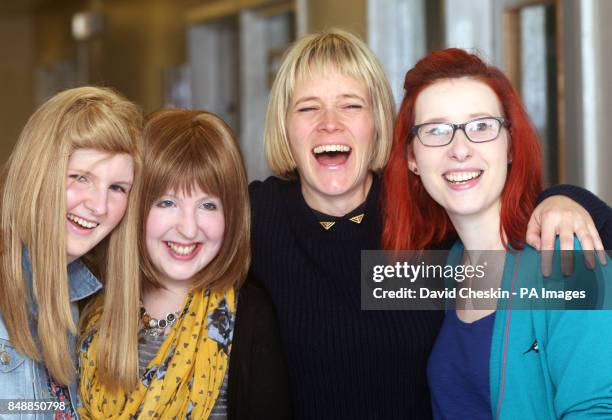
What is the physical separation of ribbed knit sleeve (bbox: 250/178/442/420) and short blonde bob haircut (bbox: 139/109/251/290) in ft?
0.40

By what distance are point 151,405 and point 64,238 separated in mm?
511

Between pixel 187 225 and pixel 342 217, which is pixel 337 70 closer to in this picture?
pixel 342 217

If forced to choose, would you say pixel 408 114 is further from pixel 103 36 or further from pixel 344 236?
pixel 103 36

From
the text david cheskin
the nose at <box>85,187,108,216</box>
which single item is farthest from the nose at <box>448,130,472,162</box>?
the nose at <box>85,187,108,216</box>

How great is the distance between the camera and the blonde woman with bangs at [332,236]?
2.11 meters

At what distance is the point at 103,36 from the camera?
9.27 m

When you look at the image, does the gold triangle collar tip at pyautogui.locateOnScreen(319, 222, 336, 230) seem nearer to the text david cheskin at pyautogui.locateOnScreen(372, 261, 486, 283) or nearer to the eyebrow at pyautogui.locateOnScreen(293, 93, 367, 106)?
the text david cheskin at pyautogui.locateOnScreen(372, 261, 486, 283)

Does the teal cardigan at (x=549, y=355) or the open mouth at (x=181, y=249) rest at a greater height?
the open mouth at (x=181, y=249)

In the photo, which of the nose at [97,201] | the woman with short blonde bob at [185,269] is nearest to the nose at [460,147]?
the woman with short blonde bob at [185,269]

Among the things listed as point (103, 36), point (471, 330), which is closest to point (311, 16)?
point (471, 330)

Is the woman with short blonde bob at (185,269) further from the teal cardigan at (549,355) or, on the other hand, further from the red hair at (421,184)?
the teal cardigan at (549,355)

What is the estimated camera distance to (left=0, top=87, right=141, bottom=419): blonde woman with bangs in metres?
1.87

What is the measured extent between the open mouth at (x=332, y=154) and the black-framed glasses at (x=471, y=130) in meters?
0.41

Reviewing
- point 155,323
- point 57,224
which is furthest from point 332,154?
point 57,224
